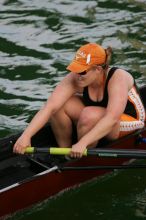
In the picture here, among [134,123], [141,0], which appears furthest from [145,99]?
[141,0]

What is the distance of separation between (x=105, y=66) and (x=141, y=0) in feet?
25.1

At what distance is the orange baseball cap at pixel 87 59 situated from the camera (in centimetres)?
814

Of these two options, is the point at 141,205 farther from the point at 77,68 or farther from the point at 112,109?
the point at 77,68

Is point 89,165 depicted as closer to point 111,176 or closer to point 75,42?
point 111,176

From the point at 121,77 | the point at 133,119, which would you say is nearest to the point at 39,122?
the point at 121,77

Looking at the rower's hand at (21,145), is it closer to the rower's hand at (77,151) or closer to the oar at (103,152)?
the oar at (103,152)

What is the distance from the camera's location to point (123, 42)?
1366cm

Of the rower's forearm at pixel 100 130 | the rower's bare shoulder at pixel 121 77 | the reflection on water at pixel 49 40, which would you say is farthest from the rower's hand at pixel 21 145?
the reflection on water at pixel 49 40

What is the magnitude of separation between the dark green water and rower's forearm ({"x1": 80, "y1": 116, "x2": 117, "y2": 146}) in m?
0.84

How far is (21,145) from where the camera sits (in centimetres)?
808

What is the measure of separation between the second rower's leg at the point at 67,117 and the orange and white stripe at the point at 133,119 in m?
0.54

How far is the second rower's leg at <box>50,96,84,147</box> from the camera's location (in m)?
8.67

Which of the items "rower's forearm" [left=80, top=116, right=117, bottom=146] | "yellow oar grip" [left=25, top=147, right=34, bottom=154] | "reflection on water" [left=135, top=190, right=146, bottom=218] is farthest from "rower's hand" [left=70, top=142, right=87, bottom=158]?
"reflection on water" [left=135, top=190, right=146, bottom=218]

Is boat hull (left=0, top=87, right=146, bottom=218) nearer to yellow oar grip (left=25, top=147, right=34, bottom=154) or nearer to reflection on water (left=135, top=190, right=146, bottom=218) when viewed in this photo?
yellow oar grip (left=25, top=147, right=34, bottom=154)
